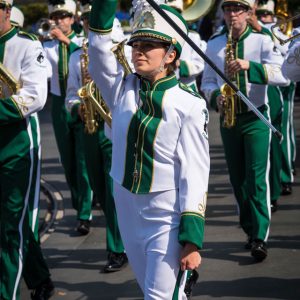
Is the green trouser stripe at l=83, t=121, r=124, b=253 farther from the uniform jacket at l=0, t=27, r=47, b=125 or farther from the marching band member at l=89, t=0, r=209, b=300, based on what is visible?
the marching band member at l=89, t=0, r=209, b=300

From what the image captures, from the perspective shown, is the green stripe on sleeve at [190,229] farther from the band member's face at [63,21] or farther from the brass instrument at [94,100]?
the band member's face at [63,21]

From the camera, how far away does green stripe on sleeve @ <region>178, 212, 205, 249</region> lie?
5184 mm

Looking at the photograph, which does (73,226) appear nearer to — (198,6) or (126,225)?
(198,6)

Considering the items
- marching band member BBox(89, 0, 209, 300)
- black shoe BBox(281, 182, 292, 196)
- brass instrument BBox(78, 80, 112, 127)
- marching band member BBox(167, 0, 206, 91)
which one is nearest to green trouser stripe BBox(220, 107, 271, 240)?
brass instrument BBox(78, 80, 112, 127)

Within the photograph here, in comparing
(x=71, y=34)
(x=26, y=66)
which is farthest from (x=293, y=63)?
(x=71, y=34)

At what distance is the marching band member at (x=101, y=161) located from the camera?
8.35 m

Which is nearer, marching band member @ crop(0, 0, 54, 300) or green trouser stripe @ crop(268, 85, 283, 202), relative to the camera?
marching band member @ crop(0, 0, 54, 300)

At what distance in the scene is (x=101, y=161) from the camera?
8.62 m

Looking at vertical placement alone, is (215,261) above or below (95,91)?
below

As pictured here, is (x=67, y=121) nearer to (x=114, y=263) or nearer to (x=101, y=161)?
(x=101, y=161)

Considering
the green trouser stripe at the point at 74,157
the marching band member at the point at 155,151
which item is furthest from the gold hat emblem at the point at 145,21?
the green trouser stripe at the point at 74,157

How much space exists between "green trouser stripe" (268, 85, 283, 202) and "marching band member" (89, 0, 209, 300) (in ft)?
16.0

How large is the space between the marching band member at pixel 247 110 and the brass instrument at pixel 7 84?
6.60 ft

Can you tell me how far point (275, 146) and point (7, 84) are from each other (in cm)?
423
